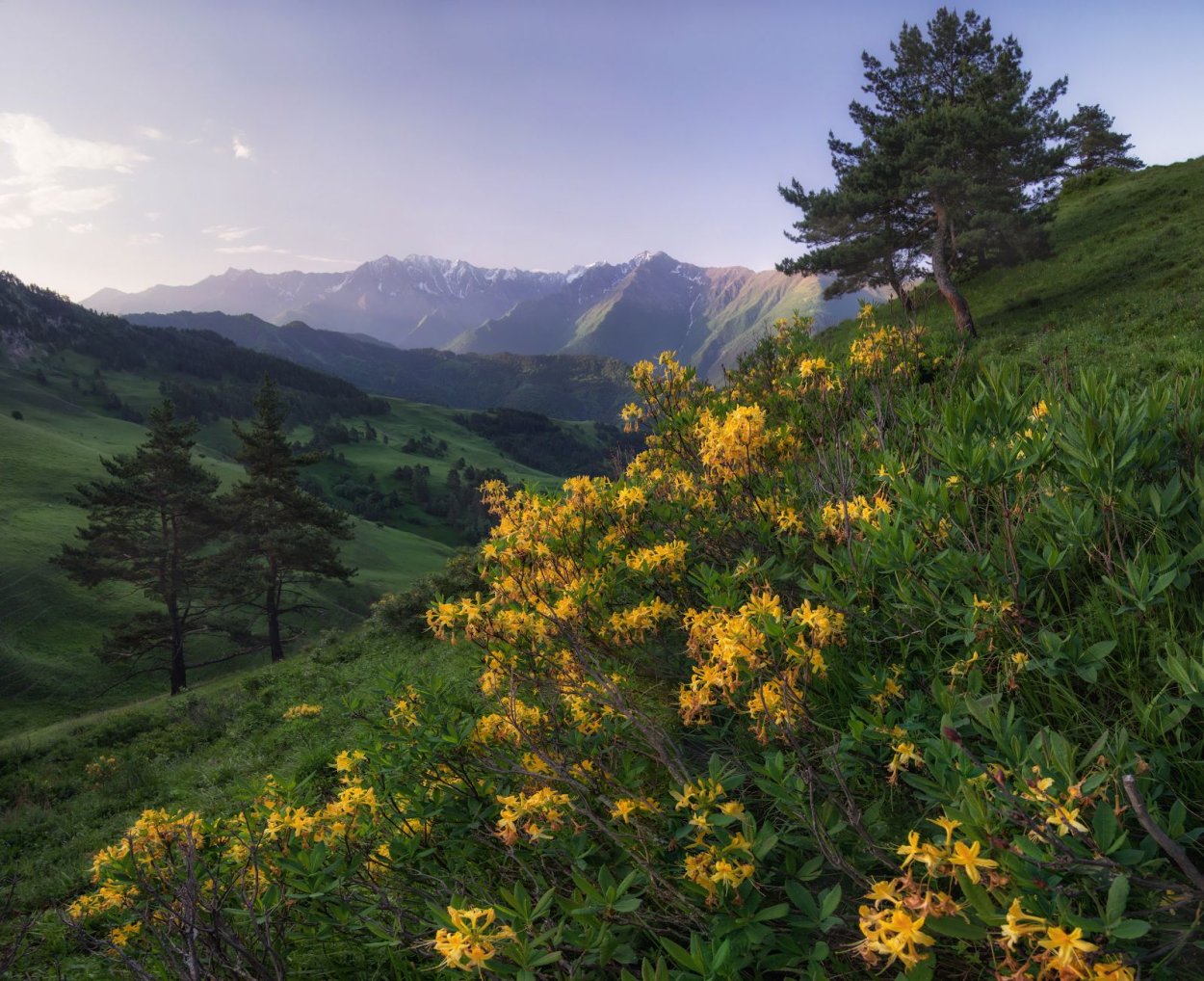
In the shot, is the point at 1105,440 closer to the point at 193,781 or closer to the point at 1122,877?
the point at 1122,877

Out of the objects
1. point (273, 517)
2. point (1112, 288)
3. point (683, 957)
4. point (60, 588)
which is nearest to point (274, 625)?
point (273, 517)

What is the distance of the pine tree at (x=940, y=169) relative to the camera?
58.2ft

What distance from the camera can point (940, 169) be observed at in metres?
17.3

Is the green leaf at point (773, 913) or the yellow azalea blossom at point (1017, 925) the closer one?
the yellow azalea blossom at point (1017, 925)

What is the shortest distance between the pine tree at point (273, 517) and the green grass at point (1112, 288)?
25.6 meters

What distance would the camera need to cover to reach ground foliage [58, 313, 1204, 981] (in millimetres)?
1378

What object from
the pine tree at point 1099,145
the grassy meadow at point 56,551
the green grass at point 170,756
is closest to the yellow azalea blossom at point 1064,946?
the grassy meadow at point 56,551

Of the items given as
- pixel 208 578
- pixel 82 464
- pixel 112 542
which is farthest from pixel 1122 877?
pixel 82 464

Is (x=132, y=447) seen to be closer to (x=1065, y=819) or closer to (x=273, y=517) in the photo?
(x=273, y=517)

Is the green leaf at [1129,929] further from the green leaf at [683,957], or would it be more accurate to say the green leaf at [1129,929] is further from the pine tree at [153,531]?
the pine tree at [153,531]

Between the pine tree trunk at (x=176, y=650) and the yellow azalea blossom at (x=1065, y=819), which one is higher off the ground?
A: the yellow azalea blossom at (x=1065, y=819)

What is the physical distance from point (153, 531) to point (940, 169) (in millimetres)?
34508

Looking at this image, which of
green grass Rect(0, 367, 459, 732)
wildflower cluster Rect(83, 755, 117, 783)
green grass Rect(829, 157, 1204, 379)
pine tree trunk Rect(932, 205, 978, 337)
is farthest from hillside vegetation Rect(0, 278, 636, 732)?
pine tree trunk Rect(932, 205, 978, 337)

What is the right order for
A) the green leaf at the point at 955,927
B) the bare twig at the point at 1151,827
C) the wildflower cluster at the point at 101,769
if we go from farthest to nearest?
the wildflower cluster at the point at 101,769 < the green leaf at the point at 955,927 < the bare twig at the point at 1151,827
